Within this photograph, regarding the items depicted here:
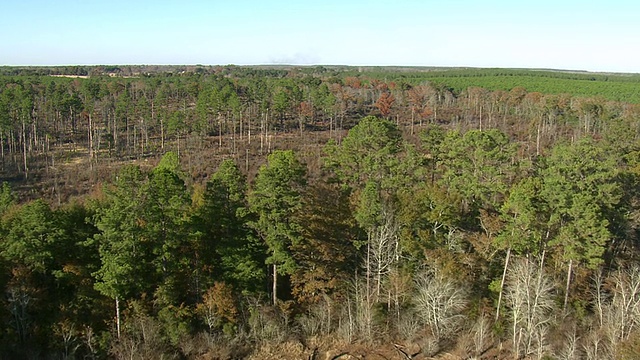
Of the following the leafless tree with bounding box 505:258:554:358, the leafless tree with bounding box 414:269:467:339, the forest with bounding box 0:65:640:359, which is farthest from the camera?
the leafless tree with bounding box 414:269:467:339

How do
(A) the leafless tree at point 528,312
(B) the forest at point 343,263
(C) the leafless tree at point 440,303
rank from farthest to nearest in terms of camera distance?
1. (C) the leafless tree at point 440,303
2. (B) the forest at point 343,263
3. (A) the leafless tree at point 528,312

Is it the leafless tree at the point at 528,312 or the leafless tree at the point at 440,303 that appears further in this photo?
the leafless tree at the point at 440,303

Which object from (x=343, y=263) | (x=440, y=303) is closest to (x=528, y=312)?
(x=440, y=303)

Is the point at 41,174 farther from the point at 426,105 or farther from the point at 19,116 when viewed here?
the point at 426,105

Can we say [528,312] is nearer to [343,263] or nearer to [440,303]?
[440,303]

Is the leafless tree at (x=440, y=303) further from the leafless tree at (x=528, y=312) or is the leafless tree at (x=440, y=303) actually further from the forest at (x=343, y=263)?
the leafless tree at (x=528, y=312)

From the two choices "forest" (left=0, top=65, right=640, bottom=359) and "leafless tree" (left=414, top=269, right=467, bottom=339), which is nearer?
"forest" (left=0, top=65, right=640, bottom=359)

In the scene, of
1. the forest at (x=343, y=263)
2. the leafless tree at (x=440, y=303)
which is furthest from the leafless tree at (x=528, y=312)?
the leafless tree at (x=440, y=303)

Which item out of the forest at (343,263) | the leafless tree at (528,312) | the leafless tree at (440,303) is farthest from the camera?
the leafless tree at (440,303)

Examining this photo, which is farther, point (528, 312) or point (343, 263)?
point (343, 263)

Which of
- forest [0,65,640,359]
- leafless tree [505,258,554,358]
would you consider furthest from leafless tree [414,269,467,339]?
leafless tree [505,258,554,358]

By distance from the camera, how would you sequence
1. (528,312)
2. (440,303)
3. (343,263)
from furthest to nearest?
(343,263) < (440,303) < (528,312)

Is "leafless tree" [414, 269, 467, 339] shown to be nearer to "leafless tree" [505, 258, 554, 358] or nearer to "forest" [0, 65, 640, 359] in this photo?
"forest" [0, 65, 640, 359]
